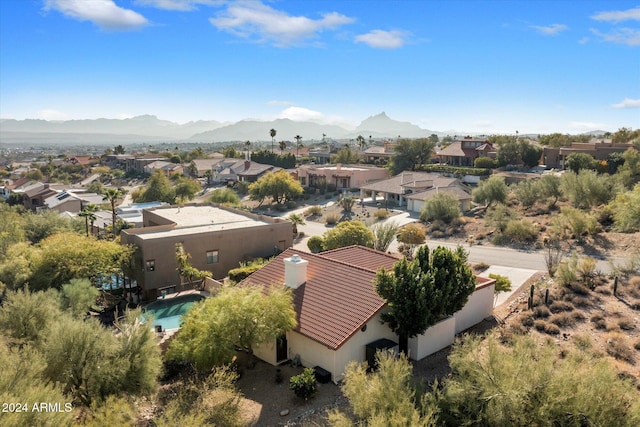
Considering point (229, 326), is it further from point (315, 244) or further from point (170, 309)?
point (315, 244)

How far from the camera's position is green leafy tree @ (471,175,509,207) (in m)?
55.0

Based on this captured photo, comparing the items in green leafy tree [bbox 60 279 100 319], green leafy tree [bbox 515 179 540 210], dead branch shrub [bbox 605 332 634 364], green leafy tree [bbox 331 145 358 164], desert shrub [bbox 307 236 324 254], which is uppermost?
green leafy tree [bbox 331 145 358 164]

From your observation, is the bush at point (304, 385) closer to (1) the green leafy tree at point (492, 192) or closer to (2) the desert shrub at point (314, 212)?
(1) the green leafy tree at point (492, 192)

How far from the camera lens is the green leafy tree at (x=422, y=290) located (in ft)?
63.5

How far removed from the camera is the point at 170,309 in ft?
92.5

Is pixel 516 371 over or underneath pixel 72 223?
over

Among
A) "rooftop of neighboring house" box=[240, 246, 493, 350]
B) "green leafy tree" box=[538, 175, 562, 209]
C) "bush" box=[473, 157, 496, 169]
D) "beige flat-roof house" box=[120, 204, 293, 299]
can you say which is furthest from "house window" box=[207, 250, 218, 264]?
"bush" box=[473, 157, 496, 169]

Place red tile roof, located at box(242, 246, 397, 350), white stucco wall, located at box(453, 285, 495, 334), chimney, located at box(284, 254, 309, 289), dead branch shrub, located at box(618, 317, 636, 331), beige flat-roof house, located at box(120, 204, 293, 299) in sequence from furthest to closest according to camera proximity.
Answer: beige flat-roof house, located at box(120, 204, 293, 299), white stucco wall, located at box(453, 285, 495, 334), chimney, located at box(284, 254, 309, 289), dead branch shrub, located at box(618, 317, 636, 331), red tile roof, located at box(242, 246, 397, 350)

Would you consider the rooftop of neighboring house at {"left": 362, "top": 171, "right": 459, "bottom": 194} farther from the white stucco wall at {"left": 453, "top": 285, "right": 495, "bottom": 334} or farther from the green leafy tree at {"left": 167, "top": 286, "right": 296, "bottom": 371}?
the green leafy tree at {"left": 167, "top": 286, "right": 296, "bottom": 371}

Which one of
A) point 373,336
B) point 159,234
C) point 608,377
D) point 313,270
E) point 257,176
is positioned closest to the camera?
point 608,377

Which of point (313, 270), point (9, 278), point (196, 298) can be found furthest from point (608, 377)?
point (9, 278)

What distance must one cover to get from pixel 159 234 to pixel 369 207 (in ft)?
127

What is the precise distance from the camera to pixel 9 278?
1183 inches

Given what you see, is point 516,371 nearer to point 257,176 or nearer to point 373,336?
point 373,336
